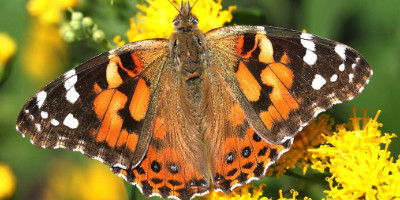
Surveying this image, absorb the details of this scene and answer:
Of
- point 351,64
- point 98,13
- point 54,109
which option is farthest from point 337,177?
point 98,13

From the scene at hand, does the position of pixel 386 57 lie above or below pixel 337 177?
above

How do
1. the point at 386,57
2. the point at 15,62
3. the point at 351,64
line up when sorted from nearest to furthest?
the point at 351,64 < the point at 386,57 < the point at 15,62

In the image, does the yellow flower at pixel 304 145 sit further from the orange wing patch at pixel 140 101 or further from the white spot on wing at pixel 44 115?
the white spot on wing at pixel 44 115

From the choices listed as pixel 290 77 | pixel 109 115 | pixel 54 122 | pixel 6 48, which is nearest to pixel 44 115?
pixel 54 122

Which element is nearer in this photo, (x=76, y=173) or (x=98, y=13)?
(x=98, y=13)

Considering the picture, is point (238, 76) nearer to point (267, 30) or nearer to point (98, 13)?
point (267, 30)

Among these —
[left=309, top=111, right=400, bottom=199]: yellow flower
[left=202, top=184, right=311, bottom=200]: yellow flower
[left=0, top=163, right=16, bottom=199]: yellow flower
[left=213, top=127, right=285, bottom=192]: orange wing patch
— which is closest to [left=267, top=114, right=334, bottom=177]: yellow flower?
[left=309, top=111, right=400, bottom=199]: yellow flower

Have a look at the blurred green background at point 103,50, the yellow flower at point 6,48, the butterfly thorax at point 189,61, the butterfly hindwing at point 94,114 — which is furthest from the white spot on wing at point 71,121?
the yellow flower at point 6,48

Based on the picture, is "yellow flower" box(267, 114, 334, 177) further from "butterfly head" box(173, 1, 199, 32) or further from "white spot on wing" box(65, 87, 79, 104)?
"white spot on wing" box(65, 87, 79, 104)
